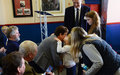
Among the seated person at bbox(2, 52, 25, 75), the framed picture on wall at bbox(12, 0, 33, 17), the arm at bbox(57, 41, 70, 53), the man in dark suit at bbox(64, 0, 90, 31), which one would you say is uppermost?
the framed picture on wall at bbox(12, 0, 33, 17)

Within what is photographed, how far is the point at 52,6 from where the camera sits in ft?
17.1

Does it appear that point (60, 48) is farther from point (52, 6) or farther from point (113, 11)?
point (52, 6)

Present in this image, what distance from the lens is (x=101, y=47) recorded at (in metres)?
1.64

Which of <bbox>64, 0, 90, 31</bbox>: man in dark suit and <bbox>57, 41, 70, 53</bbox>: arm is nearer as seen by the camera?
<bbox>57, 41, 70, 53</bbox>: arm

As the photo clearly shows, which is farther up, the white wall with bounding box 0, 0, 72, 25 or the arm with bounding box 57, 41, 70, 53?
the white wall with bounding box 0, 0, 72, 25

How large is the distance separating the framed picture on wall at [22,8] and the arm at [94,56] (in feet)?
12.5

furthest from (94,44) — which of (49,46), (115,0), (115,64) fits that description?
(115,0)

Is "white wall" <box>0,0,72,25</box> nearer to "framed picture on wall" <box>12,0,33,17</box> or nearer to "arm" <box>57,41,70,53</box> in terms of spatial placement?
"framed picture on wall" <box>12,0,33,17</box>

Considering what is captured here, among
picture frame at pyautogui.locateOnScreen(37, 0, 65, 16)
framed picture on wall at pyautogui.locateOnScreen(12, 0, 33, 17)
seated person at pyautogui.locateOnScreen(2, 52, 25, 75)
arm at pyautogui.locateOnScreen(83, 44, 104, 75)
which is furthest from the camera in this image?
picture frame at pyautogui.locateOnScreen(37, 0, 65, 16)

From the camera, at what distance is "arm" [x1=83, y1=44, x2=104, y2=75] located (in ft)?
5.33

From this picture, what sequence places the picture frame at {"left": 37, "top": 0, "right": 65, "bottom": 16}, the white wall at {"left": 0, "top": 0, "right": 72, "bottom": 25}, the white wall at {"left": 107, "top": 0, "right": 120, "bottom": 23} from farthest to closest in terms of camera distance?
the picture frame at {"left": 37, "top": 0, "right": 65, "bottom": 16} → the white wall at {"left": 0, "top": 0, "right": 72, "bottom": 25} → the white wall at {"left": 107, "top": 0, "right": 120, "bottom": 23}

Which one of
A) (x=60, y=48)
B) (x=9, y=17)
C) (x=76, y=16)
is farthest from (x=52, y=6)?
(x=60, y=48)

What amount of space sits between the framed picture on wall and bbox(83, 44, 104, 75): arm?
12.5 ft

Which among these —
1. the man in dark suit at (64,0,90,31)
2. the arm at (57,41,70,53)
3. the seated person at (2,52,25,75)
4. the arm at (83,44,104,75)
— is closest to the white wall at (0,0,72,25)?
the man in dark suit at (64,0,90,31)
